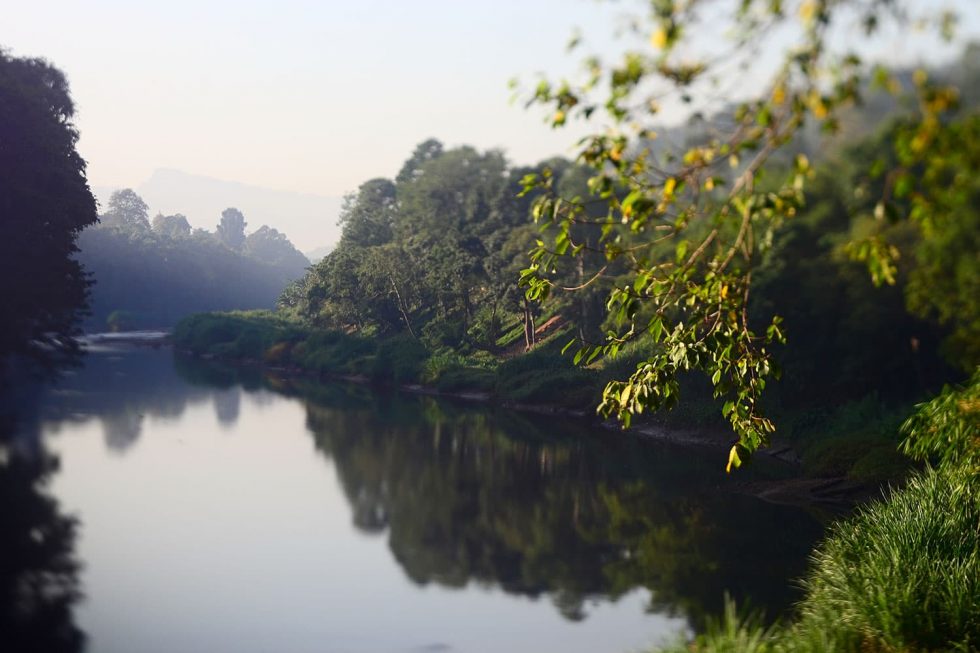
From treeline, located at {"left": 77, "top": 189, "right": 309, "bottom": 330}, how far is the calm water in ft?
169

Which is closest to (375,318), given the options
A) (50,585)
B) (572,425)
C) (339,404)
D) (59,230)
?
(339,404)

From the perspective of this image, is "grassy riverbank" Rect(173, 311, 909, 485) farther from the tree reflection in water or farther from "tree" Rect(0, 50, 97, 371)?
"tree" Rect(0, 50, 97, 371)

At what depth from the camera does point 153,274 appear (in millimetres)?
100438

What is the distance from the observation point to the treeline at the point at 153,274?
93.2 meters

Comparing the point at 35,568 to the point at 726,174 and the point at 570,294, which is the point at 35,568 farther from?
the point at 570,294

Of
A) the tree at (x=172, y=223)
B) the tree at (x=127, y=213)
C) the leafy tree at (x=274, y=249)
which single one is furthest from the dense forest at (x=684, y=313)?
the leafy tree at (x=274, y=249)

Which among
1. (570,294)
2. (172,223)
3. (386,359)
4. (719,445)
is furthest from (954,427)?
(172,223)

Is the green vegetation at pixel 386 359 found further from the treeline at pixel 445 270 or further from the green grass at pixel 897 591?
the green grass at pixel 897 591

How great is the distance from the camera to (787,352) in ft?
103

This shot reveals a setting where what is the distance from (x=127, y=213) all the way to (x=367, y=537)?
106 meters

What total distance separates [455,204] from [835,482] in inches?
1855

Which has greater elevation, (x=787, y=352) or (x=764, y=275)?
(x=764, y=275)

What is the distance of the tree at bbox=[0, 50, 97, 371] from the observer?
29297mm

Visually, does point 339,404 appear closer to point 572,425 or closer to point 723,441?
point 572,425
